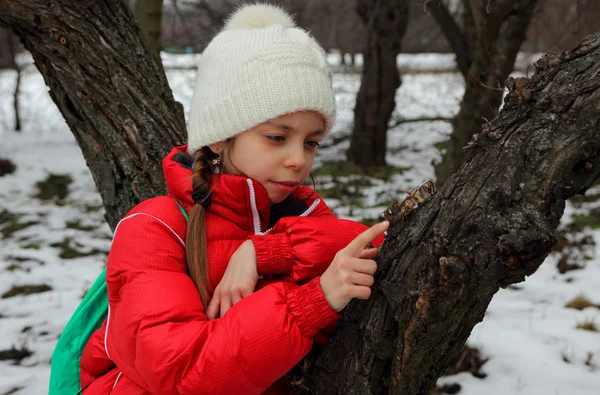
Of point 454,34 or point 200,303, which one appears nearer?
point 200,303

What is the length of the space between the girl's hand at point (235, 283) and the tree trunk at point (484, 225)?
0.29 metres

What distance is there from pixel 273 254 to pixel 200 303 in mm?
233

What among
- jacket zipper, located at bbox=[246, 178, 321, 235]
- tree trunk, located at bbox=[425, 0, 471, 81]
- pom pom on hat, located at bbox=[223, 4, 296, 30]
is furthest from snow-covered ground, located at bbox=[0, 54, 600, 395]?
pom pom on hat, located at bbox=[223, 4, 296, 30]

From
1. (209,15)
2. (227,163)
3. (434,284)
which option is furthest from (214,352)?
(209,15)

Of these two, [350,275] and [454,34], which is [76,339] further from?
[454,34]

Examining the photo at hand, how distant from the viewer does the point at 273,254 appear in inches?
53.4

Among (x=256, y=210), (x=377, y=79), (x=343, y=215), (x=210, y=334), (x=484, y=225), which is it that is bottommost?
(x=343, y=215)

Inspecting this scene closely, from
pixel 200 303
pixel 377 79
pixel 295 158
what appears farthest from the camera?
pixel 377 79

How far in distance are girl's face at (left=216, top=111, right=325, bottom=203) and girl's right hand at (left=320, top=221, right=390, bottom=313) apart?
36 centimetres

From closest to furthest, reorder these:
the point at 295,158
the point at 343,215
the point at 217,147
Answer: the point at 295,158
the point at 217,147
the point at 343,215

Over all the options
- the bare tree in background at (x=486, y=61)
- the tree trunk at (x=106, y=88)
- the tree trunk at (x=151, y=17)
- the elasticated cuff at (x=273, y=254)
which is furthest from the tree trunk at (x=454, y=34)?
the elasticated cuff at (x=273, y=254)

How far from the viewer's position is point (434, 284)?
108 centimetres

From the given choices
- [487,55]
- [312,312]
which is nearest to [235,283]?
[312,312]

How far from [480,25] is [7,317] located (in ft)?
13.8
